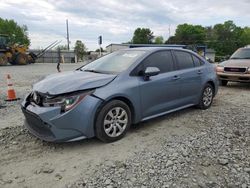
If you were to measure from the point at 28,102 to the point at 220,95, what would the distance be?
19.7ft

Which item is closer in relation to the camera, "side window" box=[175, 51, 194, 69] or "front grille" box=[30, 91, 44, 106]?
"front grille" box=[30, 91, 44, 106]

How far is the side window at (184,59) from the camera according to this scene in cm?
541

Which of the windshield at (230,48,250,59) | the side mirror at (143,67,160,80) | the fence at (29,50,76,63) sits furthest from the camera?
the fence at (29,50,76,63)

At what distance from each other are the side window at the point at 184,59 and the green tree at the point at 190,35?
75.5m

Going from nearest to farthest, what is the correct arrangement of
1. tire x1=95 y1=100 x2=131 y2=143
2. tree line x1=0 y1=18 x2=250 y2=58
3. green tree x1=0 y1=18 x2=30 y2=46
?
tire x1=95 y1=100 x2=131 y2=143 → green tree x1=0 y1=18 x2=30 y2=46 → tree line x1=0 y1=18 x2=250 y2=58

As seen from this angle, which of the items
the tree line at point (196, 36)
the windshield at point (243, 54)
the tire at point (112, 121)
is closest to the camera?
the tire at point (112, 121)

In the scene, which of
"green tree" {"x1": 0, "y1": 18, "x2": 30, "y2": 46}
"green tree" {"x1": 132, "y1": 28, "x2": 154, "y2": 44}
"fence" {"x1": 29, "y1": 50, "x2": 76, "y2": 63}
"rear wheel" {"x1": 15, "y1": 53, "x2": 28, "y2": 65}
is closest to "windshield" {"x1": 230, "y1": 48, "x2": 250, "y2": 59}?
"rear wheel" {"x1": 15, "y1": 53, "x2": 28, "y2": 65}

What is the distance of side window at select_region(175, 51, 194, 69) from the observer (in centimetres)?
541

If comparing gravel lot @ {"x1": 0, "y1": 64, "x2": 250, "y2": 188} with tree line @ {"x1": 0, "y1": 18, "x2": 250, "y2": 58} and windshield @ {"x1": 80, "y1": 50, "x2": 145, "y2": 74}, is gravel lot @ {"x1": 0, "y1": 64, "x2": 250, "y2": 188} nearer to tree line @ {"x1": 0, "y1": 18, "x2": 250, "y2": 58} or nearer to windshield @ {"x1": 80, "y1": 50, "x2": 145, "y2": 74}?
windshield @ {"x1": 80, "y1": 50, "x2": 145, "y2": 74}

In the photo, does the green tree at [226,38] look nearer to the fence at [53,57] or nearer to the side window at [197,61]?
the fence at [53,57]

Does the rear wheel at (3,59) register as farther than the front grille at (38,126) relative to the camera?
Yes

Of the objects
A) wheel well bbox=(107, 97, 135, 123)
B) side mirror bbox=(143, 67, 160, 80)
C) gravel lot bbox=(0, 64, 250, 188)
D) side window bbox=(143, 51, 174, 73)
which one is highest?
side window bbox=(143, 51, 174, 73)

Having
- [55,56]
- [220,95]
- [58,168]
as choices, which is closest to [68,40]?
[55,56]

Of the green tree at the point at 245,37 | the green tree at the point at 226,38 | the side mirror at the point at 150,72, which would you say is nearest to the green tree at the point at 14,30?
the green tree at the point at 226,38
